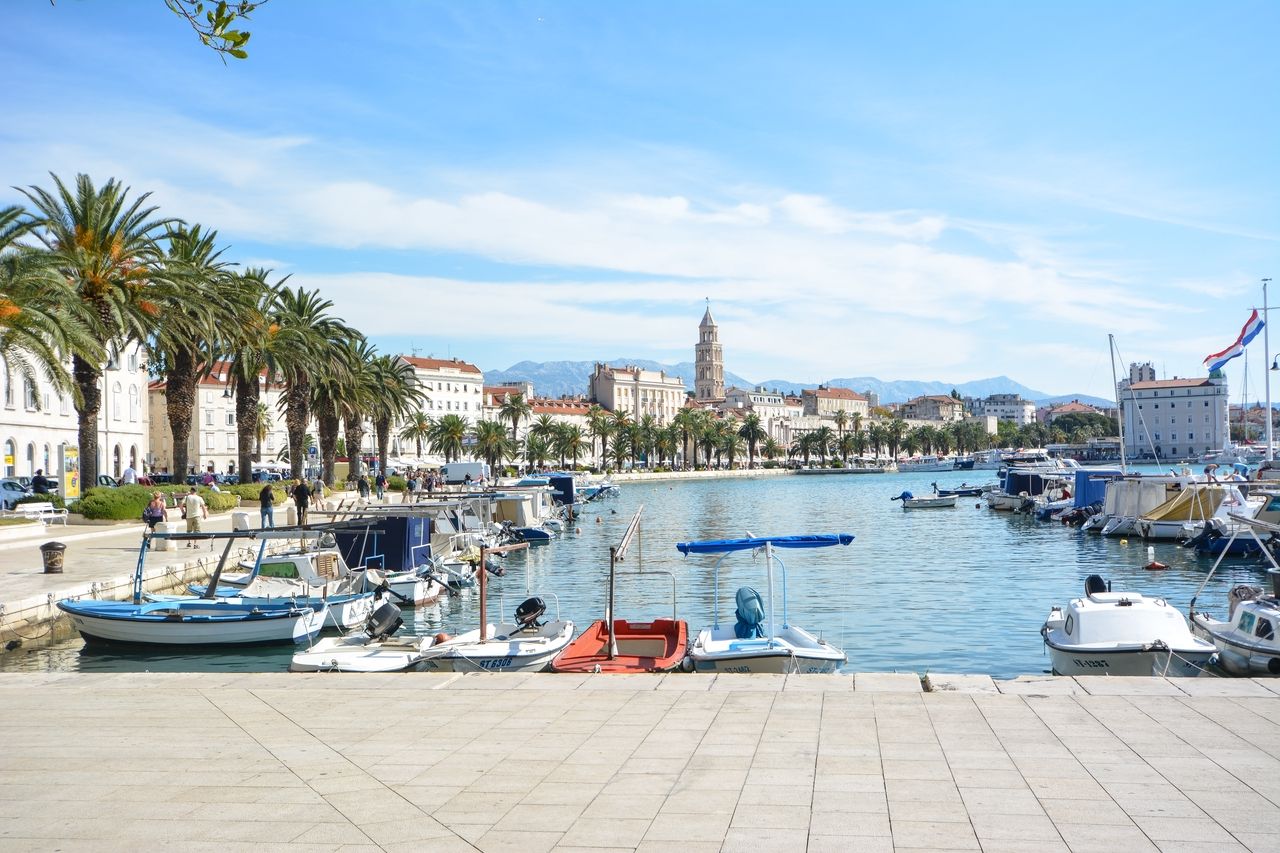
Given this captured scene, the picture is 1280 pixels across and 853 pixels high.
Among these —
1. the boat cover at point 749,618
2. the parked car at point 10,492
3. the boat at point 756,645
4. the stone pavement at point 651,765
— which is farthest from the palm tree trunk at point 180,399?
the stone pavement at point 651,765

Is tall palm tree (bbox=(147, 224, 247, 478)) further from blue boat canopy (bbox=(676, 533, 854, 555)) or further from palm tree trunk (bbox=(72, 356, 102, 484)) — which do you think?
blue boat canopy (bbox=(676, 533, 854, 555))

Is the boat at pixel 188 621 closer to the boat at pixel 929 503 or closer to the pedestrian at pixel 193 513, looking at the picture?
the pedestrian at pixel 193 513

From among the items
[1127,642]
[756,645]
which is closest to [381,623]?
[756,645]

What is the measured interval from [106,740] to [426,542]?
25563 mm

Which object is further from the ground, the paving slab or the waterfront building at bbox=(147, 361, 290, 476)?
the waterfront building at bbox=(147, 361, 290, 476)

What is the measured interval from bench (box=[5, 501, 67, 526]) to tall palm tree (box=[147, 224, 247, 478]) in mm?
5197

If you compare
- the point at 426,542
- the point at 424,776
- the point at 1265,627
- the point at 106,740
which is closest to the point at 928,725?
the point at 424,776

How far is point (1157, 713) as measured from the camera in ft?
37.4

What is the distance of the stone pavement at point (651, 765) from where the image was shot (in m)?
7.95

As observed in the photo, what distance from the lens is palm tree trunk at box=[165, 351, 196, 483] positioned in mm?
46875

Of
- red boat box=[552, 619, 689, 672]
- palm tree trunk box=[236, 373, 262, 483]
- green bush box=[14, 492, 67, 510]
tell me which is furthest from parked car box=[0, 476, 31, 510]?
red boat box=[552, 619, 689, 672]

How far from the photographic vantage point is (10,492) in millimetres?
47688

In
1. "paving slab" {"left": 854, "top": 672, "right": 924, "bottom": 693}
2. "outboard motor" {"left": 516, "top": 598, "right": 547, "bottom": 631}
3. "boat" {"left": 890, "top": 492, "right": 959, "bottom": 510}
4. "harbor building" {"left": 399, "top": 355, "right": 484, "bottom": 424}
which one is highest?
"harbor building" {"left": 399, "top": 355, "right": 484, "bottom": 424}

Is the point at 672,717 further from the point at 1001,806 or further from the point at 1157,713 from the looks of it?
the point at 1157,713
